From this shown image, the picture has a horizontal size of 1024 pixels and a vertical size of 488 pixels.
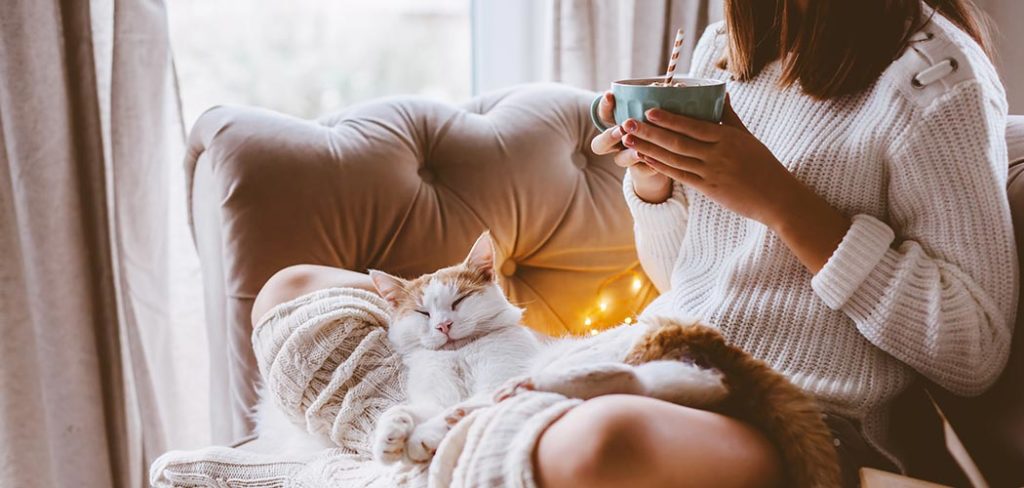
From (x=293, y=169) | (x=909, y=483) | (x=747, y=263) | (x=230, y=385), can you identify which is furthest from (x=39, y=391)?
(x=909, y=483)

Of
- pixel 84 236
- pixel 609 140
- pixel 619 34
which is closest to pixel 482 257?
pixel 609 140

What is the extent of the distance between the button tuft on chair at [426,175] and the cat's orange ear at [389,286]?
315 millimetres

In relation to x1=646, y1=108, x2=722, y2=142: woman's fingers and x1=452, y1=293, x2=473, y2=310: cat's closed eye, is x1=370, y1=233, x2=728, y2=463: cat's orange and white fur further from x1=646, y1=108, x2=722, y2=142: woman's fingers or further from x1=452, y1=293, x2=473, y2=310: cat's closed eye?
x1=646, y1=108, x2=722, y2=142: woman's fingers

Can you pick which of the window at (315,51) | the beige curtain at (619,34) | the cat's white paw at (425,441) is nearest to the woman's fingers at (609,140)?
the cat's white paw at (425,441)

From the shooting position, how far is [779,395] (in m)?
0.73

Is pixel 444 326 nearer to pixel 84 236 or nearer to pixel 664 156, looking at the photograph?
pixel 664 156

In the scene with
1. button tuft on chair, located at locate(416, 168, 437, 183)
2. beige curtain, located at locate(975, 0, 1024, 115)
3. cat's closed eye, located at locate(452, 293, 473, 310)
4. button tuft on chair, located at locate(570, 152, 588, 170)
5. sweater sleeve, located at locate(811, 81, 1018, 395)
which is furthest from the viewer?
beige curtain, located at locate(975, 0, 1024, 115)

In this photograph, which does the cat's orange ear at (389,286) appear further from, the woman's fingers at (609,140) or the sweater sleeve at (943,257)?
the sweater sleeve at (943,257)

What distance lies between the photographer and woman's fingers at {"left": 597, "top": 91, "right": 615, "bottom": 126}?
874 mm

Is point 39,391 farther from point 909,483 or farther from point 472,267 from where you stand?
point 909,483

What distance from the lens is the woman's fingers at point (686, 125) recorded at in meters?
0.80

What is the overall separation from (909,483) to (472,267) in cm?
52

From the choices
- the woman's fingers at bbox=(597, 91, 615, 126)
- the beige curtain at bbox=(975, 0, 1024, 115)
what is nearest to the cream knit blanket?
the woman's fingers at bbox=(597, 91, 615, 126)

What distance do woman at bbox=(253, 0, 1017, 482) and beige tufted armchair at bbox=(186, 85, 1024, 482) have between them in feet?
0.61
